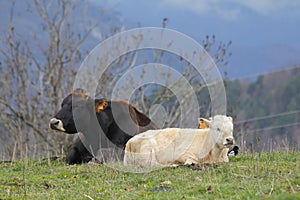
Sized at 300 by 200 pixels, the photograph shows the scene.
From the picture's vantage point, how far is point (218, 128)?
11.9 meters

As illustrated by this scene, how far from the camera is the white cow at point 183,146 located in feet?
38.9

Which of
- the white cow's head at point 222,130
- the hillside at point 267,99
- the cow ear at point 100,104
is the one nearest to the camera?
the white cow's head at point 222,130

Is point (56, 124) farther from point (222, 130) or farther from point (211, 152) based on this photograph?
point (222, 130)

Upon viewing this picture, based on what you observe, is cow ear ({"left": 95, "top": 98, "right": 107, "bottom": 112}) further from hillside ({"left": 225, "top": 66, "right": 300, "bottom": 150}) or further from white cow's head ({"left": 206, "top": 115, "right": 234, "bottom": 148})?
hillside ({"left": 225, "top": 66, "right": 300, "bottom": 150})

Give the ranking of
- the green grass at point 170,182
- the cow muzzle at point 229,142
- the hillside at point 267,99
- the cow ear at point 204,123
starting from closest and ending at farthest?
the green grass at point 170,182
the cow muzzle at point 229,142
the cow ear at point 204,123
the hillside at point 267,99

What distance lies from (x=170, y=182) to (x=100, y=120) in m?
6.45

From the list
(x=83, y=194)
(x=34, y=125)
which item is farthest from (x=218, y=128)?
(x=34, y=125)

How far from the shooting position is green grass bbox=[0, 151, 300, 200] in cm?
809

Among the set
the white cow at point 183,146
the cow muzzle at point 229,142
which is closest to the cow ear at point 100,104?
the white cow at point 183,146

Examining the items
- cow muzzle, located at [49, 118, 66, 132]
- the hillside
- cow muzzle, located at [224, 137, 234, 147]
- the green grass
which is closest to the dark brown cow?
cow muzzle, located at [49, 118, 66, 132]

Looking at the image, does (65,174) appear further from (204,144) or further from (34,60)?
(34,60)

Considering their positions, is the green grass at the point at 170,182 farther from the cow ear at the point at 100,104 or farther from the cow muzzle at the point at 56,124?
the cow ear at the point at 100,104

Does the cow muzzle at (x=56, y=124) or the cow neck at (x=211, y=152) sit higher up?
the cow muzzle at (x=56, y=124)

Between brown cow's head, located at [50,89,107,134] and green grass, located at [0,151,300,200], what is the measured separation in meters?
3.06
